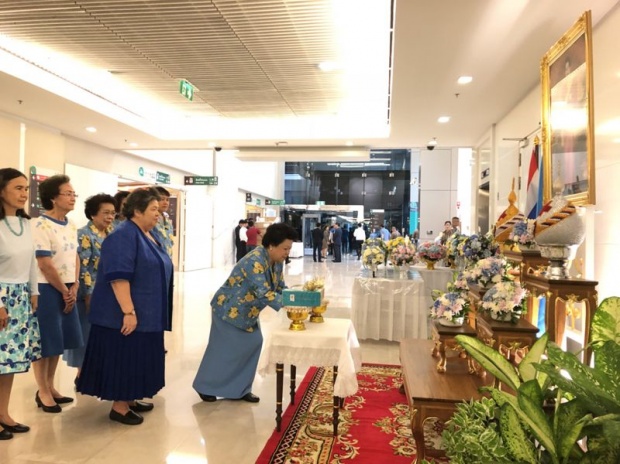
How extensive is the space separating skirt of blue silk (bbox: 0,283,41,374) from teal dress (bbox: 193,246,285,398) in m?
1.20

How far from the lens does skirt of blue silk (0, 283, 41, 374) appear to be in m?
2.73

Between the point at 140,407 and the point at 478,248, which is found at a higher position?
the point at 478,248

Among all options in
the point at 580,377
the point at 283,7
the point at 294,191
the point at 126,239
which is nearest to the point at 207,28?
the point at 283,7

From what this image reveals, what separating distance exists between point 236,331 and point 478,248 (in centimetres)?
310

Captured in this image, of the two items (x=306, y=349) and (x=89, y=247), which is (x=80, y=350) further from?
(x=306, y=349)

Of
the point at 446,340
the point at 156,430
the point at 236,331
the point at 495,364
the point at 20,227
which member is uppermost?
the point at 20,227

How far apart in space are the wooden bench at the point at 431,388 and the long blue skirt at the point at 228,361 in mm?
1183

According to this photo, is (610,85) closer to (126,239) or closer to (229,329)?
(229,329)

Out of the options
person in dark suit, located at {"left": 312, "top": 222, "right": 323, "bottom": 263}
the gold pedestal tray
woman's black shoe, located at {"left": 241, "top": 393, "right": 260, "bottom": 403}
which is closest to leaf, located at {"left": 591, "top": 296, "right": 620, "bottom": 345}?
the gold pedestal tray

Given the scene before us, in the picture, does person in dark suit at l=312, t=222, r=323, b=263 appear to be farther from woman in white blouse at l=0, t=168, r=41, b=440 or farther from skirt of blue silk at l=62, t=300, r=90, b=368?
woman in white blouse at l=0, t=168, r=41, b=440

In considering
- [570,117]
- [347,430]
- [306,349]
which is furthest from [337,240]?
[306,349]

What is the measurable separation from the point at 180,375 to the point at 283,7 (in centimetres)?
387

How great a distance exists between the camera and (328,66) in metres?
6.54

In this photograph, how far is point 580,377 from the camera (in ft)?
3.18
